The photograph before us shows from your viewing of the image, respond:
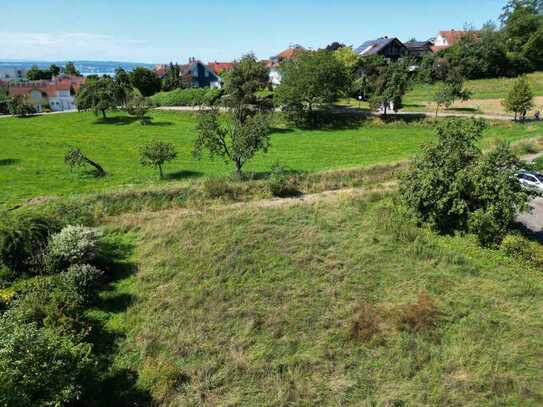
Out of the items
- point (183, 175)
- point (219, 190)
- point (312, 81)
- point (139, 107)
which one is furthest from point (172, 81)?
point (219, 190)

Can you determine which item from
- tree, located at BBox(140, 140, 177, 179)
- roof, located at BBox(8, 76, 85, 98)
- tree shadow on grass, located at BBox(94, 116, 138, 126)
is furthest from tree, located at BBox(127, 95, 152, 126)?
roof, located at BBox(8, 76, 85, 98)

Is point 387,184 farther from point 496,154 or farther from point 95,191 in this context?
point 95,191

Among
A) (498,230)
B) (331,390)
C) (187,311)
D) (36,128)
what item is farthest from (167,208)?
(36,128)

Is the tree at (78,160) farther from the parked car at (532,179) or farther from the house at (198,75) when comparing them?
the house at (198,75)

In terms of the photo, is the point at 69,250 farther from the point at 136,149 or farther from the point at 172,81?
the point at 172,81

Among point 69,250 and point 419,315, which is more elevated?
point 69,250

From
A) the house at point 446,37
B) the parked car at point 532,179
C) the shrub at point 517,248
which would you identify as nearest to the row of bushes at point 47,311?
the shrub at point 517,248
